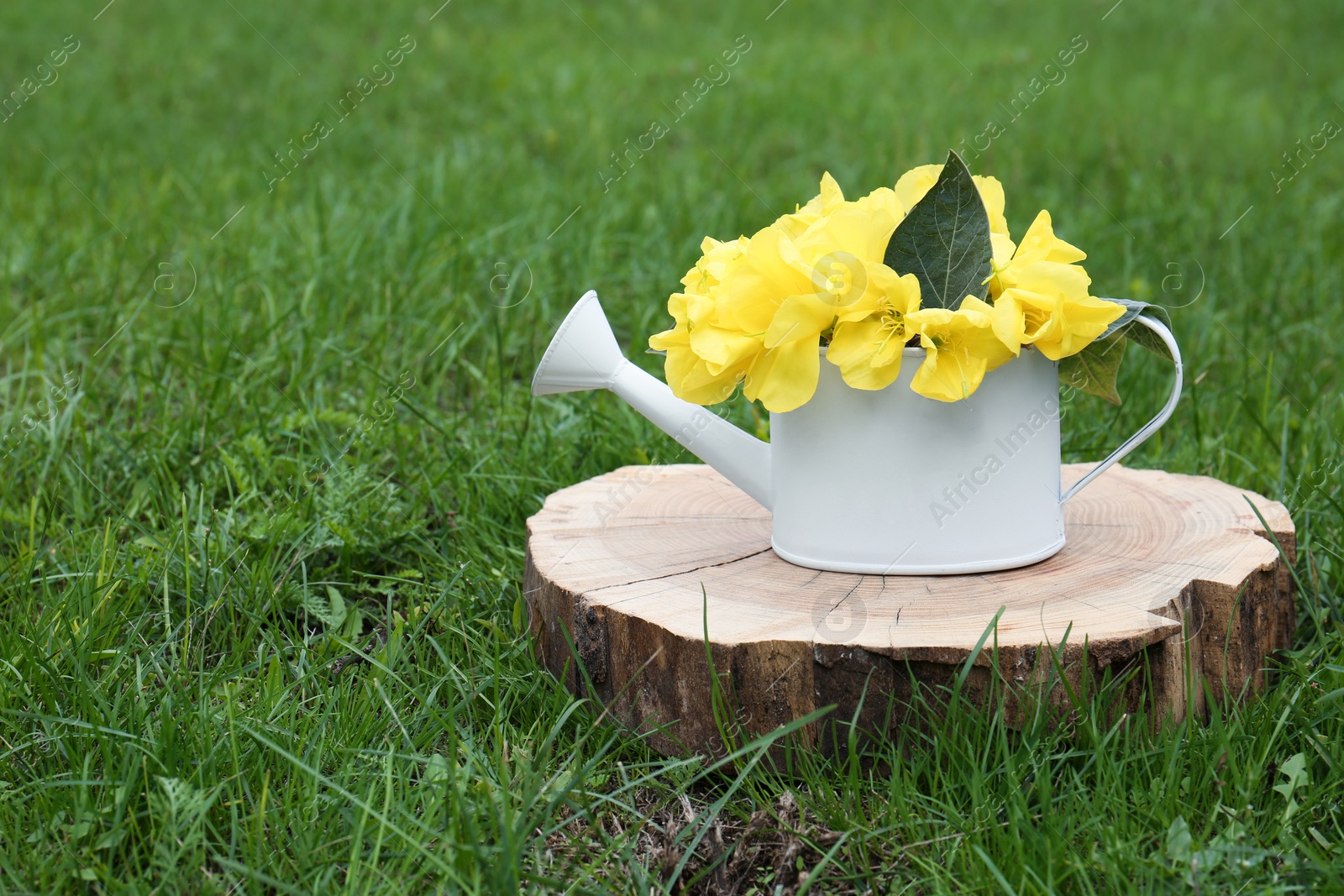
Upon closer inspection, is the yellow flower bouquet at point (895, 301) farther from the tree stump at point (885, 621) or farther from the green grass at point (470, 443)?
the green grass at point (470, 443)

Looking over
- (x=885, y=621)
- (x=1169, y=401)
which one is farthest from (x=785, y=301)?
(x=1169, y=401)

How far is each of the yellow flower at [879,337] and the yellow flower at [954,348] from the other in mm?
25

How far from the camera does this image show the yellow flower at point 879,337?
4.27 feet

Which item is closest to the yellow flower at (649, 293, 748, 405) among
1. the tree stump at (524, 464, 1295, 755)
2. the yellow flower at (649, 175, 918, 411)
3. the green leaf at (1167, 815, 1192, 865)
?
the yellow flower at (649, 175, 918, 411)

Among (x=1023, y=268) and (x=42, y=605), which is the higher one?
(x=42, y=605)

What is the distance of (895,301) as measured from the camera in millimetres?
1316

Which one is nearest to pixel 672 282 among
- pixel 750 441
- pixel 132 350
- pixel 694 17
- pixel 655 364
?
pixel 655 364

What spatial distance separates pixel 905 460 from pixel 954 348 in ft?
0.50

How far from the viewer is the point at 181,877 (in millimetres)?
1188

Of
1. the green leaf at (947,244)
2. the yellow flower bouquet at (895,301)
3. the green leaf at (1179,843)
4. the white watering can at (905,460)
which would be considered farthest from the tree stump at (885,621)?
the green leaf at (947,244)

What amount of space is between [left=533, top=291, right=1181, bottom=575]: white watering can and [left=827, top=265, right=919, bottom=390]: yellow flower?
1.4 inches

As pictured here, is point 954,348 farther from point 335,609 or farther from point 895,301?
point 335,609

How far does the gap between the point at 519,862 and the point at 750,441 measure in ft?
2.03

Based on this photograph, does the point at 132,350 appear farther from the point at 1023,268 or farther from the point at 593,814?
the point at 1023,268
